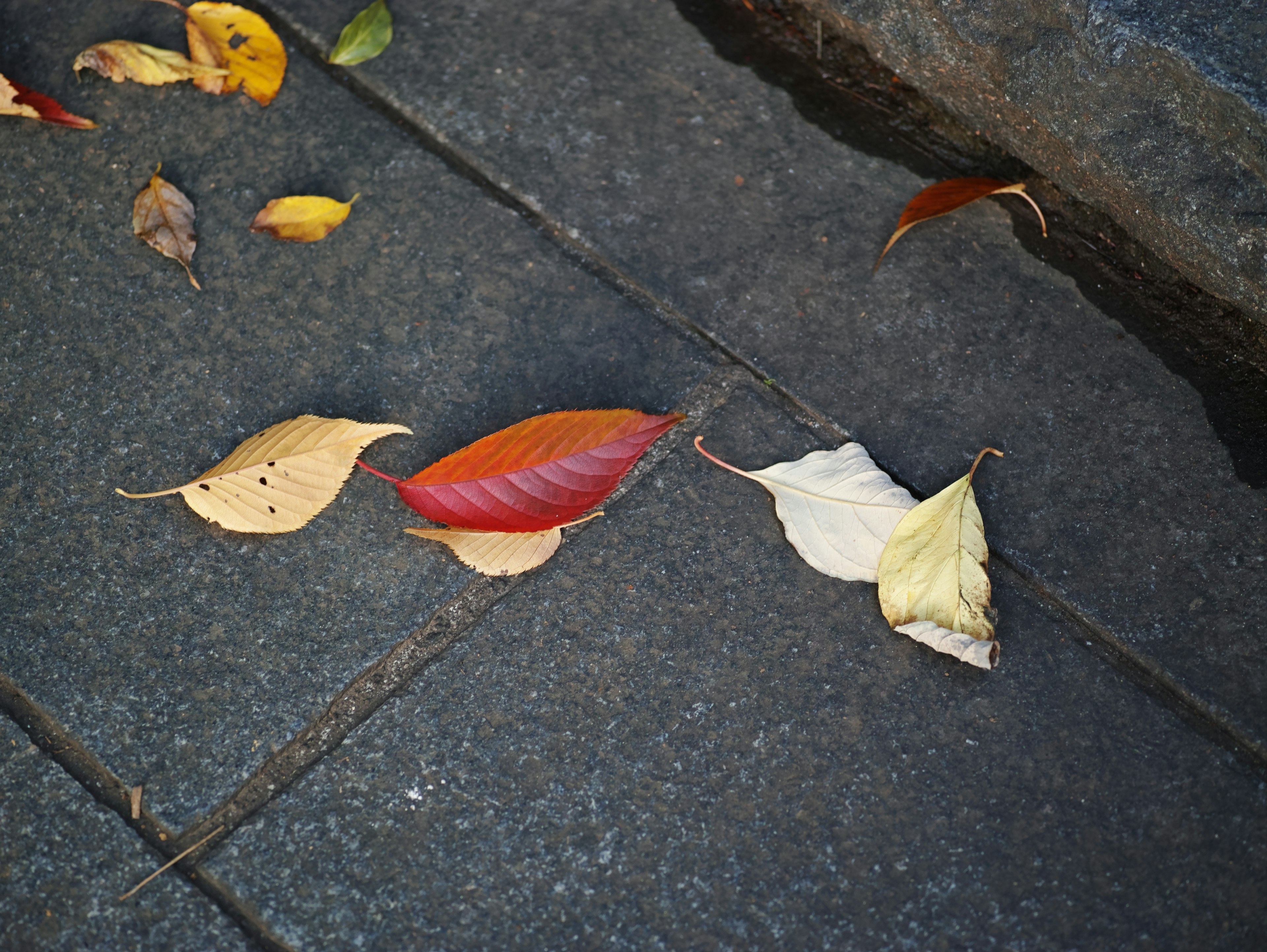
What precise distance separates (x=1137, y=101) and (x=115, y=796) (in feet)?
6.31

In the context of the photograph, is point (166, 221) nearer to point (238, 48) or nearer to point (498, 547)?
point (238, 48)

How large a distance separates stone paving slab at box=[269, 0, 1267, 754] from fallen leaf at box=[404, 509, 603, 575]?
527mm

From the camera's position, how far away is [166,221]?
185cm

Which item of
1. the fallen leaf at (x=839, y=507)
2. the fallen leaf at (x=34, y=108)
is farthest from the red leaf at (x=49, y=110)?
the fallen leaf at (x=839, y=507)

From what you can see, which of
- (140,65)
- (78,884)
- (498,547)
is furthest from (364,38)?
(78,884)

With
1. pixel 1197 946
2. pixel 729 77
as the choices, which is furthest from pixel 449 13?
pixel 1197 946

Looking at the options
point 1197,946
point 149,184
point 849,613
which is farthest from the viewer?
point 149,184

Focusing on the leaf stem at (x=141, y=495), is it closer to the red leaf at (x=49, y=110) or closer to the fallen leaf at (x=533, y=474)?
the fallen leaf at (x=533, y=474)

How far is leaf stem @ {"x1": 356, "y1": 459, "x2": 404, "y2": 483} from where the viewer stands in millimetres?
1621

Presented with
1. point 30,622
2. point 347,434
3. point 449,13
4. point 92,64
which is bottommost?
point 30,622

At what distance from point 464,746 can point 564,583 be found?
30cm

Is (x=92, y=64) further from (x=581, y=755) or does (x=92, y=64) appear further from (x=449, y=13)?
(x=581, y=755)

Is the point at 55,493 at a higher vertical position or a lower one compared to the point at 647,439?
lower

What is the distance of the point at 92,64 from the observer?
2.00 m
